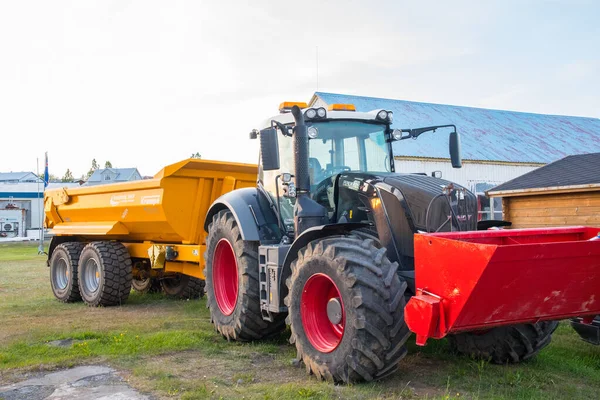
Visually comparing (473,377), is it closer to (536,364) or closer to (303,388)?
(536,364)

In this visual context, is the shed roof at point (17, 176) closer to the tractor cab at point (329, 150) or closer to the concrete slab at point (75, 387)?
the tractor cab at point (329, 150)

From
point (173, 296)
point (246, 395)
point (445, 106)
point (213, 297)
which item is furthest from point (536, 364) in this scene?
point (445, 106)

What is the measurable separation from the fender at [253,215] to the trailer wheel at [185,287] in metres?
3.72

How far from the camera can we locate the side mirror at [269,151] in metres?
5.81

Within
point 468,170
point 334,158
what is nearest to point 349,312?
point 334,158

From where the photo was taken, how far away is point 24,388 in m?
5.40

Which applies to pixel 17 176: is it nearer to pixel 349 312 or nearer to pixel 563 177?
pixel 563 177

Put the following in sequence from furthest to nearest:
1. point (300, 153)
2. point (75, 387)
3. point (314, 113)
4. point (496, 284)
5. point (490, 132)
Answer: point (490, 132) < point (314, 113) < point (300, 153) < point (75, 387) < point (496, 284)

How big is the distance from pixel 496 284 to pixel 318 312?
69.7 inches

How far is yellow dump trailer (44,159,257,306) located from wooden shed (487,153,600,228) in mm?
5874

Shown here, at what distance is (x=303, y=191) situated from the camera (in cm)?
613

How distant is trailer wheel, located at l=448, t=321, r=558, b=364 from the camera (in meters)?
5.78

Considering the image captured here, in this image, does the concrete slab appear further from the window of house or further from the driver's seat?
the window of house

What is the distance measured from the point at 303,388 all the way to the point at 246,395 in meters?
0.47
